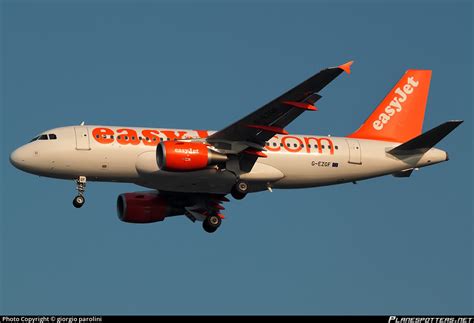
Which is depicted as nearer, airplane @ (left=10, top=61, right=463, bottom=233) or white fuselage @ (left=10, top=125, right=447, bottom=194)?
airplane @ (left=10, top=61, right=463, bottom=233)

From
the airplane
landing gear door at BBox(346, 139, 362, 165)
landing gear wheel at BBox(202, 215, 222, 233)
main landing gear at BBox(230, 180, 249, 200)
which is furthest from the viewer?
→ landing gear wheel at BBox(202, 215, 222, 233)

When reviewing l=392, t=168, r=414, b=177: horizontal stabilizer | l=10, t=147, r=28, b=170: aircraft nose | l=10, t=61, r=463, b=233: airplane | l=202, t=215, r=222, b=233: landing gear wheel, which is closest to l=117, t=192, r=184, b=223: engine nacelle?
l=10, t=61, r=463, b=233: airplane

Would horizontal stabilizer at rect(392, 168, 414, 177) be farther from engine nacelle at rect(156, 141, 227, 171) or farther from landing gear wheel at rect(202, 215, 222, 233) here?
engine nacelle at rect(156, 141, 227, 171)

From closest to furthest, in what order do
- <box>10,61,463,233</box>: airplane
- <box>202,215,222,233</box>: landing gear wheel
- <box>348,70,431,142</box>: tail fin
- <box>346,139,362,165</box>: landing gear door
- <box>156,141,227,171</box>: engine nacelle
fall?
<box>156,141,227,171</box>: engine nacelle < <box>10,61,463,233</box>: airplane < <box>346,139,362,165</box>: landing gear door < <box>202,215,222,233</box>: landing gear wheel < <box>348,70,431,142</box>: tail fin

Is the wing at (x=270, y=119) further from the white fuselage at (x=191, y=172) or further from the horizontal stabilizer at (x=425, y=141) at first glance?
the horizontal stabilizer at (x=425, y=141)

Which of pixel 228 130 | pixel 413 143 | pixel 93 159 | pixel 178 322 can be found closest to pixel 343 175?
pixel 413 143

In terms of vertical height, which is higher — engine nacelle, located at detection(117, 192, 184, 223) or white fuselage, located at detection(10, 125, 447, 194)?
white fuselage, located at detection(10, 125, 447, 194)

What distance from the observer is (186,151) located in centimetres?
5297

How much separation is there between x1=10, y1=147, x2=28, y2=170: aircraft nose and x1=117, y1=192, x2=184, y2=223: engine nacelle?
767cm

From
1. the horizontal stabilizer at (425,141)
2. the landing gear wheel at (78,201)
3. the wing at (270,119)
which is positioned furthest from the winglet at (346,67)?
the landing gear wheel at (78,201)

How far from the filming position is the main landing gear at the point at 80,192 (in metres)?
54.2

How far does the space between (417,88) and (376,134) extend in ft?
15.1

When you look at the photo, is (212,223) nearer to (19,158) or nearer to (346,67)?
(19,158)

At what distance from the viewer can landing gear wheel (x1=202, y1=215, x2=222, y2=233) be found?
2327 inches
